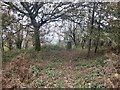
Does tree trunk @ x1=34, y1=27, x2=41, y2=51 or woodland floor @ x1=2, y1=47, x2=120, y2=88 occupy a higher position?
tree trunk @ x1=34, y1=27, x2=41, y2=51

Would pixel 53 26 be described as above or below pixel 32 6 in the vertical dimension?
below

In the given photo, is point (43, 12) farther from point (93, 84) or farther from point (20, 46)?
point (93, 84)

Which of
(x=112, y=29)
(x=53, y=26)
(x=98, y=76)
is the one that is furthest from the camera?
(x=53, y=26)

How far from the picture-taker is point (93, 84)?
507cm

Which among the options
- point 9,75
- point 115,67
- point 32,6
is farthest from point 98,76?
point 32,6

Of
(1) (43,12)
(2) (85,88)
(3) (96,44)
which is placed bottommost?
(2) (85,88)

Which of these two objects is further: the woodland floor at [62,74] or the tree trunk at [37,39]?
the tree trunk at [37,39]

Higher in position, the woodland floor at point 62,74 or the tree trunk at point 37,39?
the tree trunk at point 37,39

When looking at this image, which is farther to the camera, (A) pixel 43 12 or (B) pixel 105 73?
(A) pixel 43 12

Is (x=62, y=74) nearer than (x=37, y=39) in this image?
Yes

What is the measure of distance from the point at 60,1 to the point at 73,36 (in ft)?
10.8

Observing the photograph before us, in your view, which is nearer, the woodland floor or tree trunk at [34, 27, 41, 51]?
the woodland floor

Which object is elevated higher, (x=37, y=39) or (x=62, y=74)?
(x=37, y=39)

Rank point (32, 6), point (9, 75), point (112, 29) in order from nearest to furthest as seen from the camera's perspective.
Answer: point (9, 75)
point (112, 29)
point (32, 6)
